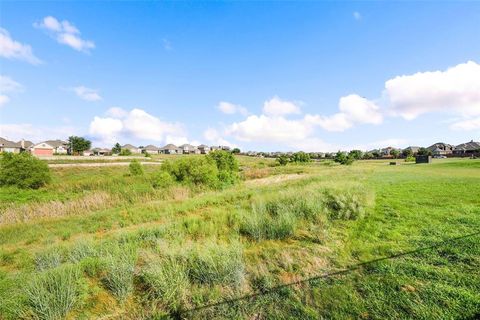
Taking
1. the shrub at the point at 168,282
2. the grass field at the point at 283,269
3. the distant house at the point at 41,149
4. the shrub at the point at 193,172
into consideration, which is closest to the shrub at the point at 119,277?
the grass field at the point at 283,269

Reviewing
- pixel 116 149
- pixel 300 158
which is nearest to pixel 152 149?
pixel 116 149

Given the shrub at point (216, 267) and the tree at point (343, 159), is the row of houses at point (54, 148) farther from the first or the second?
the shrub at point (216, 267)

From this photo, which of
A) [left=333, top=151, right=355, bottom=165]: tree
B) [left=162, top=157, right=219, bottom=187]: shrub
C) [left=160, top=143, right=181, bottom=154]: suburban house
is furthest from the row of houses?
A: [left=162, top=157, right=219, bottom=187]: shrub

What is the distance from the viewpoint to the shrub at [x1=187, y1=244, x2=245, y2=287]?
4.92 metres

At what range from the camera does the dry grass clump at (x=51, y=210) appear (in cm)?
1410

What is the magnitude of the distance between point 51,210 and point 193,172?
1162 centimetres

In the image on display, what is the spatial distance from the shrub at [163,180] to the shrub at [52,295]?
57.5 ft

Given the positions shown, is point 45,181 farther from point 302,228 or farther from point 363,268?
point 363,268

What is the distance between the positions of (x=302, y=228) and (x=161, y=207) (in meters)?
10.0

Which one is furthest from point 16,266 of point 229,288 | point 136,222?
point 229,288

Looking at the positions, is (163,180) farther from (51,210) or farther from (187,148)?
(187,148)

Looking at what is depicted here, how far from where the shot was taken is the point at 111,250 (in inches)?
278

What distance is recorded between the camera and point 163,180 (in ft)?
73.6

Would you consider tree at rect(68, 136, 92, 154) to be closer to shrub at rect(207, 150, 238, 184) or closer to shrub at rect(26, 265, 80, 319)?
shrub at rect(207, 150, 238, 184)
